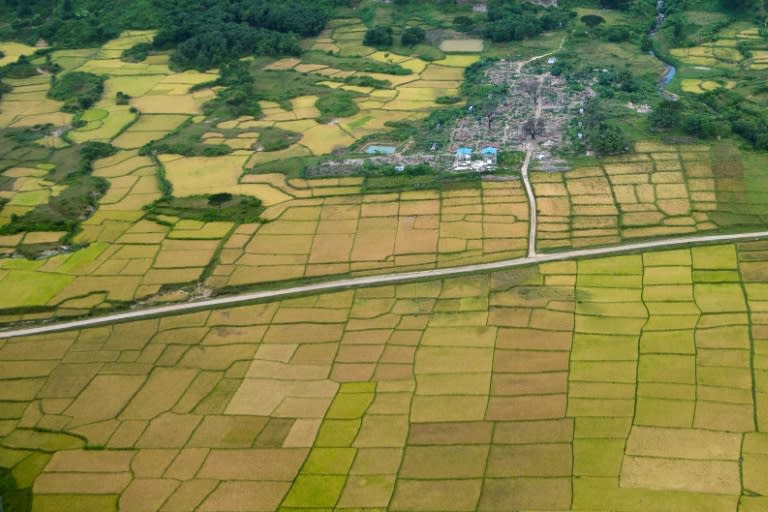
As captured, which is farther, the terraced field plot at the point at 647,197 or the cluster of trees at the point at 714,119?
the cluster of trees at the point at 714,119

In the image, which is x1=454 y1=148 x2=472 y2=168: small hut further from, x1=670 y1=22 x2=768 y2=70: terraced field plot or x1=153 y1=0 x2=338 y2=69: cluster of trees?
x1=153 y1=0 x2=338 y2=69: cluster of trees

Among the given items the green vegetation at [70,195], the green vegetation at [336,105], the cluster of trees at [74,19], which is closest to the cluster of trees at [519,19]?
the green vegetation at [336,105]

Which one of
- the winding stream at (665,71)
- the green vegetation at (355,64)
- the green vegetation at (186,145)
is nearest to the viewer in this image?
the green vegetation at (186,145)

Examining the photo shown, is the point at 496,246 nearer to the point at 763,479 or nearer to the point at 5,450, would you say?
the point at 763,479

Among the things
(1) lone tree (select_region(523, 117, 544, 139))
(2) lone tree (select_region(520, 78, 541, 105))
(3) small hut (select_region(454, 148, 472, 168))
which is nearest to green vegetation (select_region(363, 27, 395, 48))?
(2) lone tree (select_region(520, 78, 541, 105))

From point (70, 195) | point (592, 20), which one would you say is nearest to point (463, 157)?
point (70, 195)

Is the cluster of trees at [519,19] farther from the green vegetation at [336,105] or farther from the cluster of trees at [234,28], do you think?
the green vegetation at [336,105]
